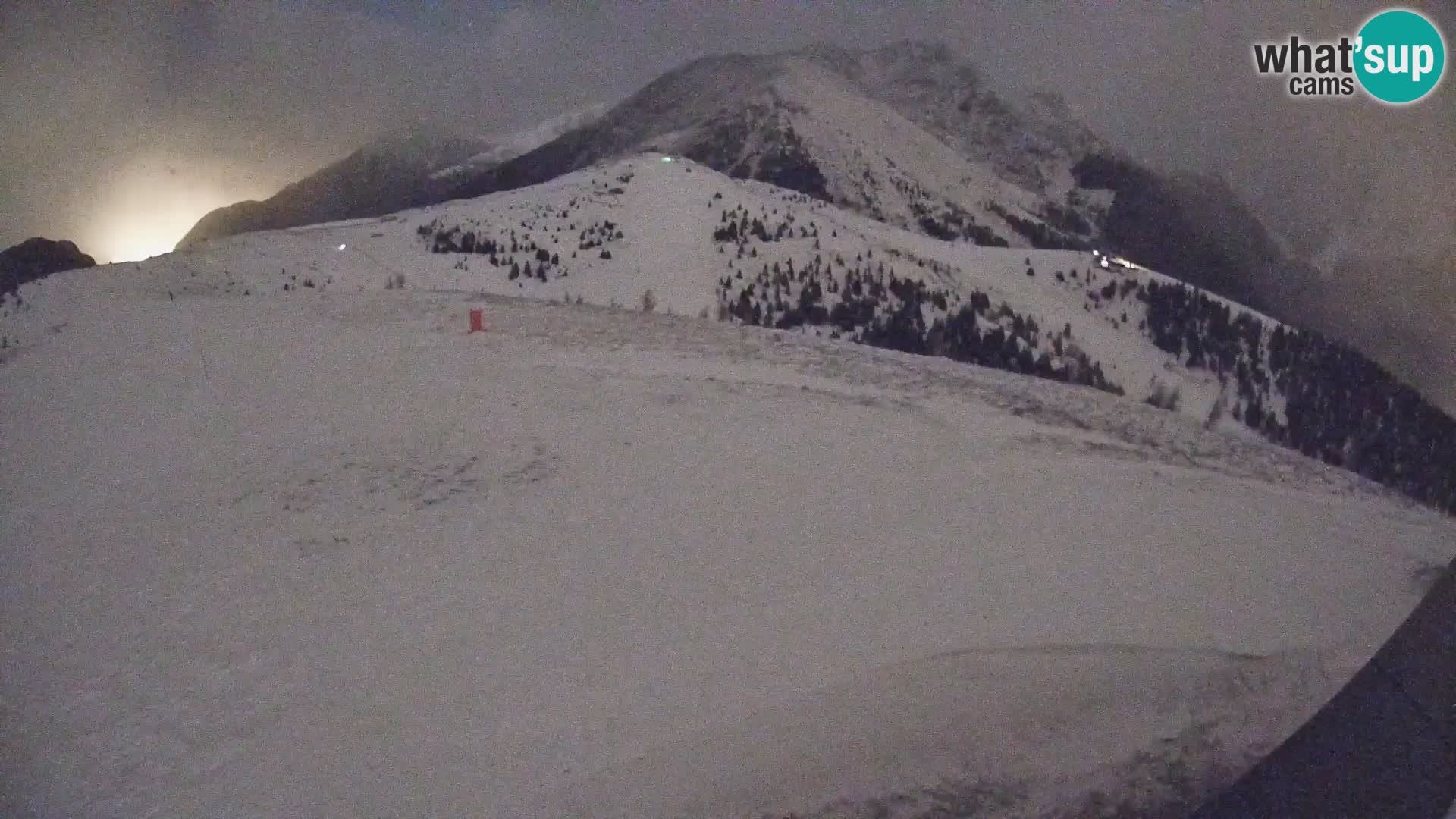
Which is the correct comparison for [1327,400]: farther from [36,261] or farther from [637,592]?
[36,261]

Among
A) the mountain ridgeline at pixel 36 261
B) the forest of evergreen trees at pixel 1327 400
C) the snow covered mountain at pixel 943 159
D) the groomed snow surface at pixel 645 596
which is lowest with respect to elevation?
the groomed snow surface at pixel 645 596

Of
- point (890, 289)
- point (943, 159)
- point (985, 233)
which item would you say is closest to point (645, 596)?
point (890, 289)

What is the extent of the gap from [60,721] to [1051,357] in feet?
14.4

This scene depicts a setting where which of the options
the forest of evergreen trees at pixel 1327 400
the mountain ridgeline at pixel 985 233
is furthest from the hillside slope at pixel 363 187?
the forest of evergreen trees at pixel 1327 400

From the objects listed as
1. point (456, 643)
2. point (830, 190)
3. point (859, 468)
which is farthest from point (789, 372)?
point (830, 190)

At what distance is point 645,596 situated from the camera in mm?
3303

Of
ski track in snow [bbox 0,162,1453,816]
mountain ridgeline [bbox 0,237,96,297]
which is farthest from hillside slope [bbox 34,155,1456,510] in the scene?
mountain ridgeline [bbox 0,237,96,297]

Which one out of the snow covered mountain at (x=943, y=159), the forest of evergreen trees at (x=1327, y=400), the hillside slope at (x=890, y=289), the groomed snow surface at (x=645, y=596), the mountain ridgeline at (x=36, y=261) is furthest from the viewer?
the snow covered mountain at (x=943, y=159)

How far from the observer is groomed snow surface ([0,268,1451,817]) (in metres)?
2.71

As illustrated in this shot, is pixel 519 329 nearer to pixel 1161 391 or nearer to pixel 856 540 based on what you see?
pixel 856 540

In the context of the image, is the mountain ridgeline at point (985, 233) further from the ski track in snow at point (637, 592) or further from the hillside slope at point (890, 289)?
the ski track in snow at point (637, 592)

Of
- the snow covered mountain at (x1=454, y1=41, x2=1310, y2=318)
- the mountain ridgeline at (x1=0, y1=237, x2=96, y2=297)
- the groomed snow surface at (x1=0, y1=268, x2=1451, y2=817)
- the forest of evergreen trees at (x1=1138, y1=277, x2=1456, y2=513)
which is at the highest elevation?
the snow covered mountain at (x1=454, y1=41, x2=1310, y2=318)

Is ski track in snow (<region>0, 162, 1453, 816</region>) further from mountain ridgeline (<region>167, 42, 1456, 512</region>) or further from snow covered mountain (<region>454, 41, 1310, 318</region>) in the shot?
snow covered mountain (<region>454, 41, 1310, 318</region>)

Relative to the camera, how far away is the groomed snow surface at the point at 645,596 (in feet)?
8.89
